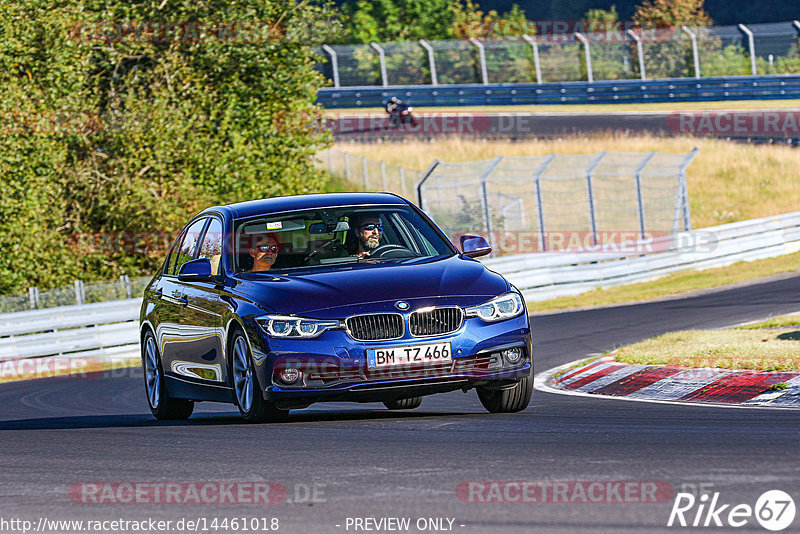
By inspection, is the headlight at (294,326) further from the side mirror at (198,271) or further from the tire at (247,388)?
the side mirror at (198,271)

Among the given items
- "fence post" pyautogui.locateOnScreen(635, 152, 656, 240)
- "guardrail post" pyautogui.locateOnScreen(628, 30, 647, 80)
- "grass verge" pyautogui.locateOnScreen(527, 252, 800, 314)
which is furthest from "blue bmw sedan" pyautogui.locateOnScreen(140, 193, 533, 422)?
"guardrail post" pyautogui.locateOnScreen(628, 30, 647, 80)

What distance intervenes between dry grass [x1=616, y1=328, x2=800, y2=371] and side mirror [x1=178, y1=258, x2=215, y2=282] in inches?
169

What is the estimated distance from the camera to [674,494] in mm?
5484

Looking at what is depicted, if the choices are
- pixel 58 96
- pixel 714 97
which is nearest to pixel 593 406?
pixel 58 96

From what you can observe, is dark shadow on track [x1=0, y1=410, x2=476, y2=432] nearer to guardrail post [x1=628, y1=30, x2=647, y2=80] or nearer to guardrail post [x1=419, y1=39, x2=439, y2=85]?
guardrail post [x1=628, y1=30, x2=647, y2=80]

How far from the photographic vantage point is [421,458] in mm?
6828

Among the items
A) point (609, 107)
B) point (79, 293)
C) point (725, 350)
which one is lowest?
point (609, 107)

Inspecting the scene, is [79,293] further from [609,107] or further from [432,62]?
[609,107]

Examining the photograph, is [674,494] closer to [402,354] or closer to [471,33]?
[402,354]

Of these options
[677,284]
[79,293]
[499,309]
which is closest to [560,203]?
[677,284]

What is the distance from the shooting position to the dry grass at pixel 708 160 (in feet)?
A: 128

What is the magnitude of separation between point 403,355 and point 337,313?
1.63 feet

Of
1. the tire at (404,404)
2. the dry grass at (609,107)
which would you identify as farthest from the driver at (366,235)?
the dry grass at (609,107)

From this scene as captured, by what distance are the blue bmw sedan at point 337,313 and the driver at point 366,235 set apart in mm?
10
